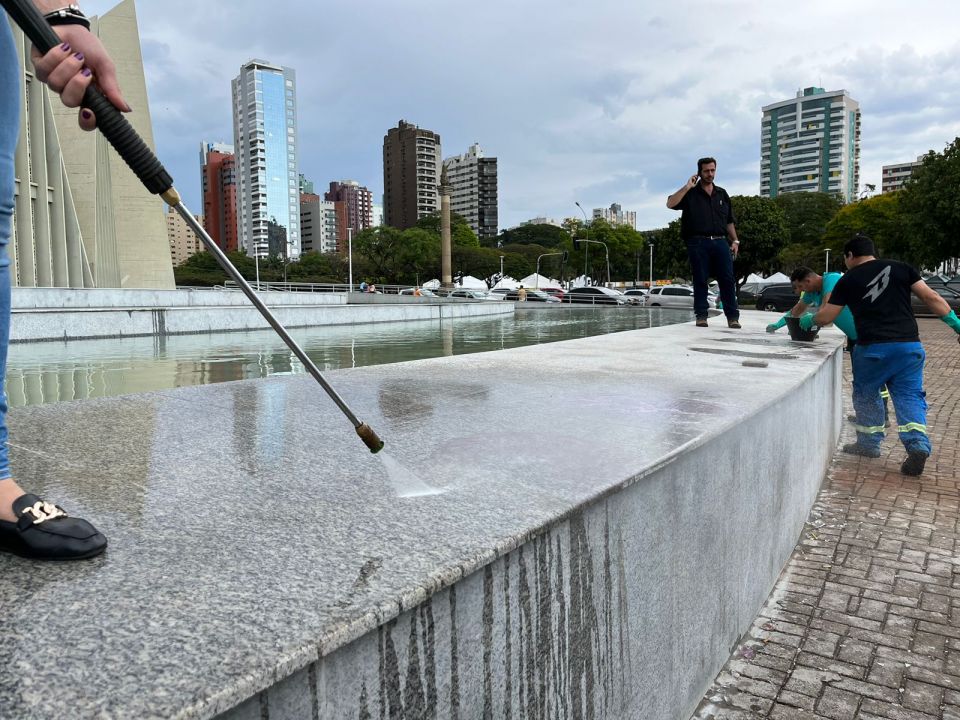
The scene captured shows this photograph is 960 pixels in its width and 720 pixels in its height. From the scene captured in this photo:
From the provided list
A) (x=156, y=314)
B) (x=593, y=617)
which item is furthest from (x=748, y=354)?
(x=156, y=314)

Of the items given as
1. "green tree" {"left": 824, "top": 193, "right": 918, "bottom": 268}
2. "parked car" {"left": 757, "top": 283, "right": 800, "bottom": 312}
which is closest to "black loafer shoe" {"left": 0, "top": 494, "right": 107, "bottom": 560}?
"parked car" {"left": 757, "top": 283, "right": 800, "bottom": 312}

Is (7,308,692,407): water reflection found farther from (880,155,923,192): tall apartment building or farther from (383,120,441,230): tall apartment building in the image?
(880,155,923,192): tall apartment building

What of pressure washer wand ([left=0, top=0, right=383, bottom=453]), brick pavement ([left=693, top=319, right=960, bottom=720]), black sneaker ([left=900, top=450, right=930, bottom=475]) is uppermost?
pressure washer wand ([left=0, top=0, right=383, bottom=453])

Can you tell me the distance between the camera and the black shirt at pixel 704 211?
7.60m

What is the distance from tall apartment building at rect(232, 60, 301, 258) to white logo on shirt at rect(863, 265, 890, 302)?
114632 millimetres

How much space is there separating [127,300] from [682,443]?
21814 millimetres

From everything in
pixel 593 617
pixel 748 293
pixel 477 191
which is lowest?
pixel 593 617

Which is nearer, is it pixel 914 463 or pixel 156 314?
pixel 914 463

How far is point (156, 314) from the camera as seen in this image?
42.5 feet

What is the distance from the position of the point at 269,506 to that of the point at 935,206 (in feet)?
132

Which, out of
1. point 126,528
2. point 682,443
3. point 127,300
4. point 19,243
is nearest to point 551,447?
point 682,443

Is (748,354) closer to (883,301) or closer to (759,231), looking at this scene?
(883,301)

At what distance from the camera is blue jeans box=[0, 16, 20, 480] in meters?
1.55

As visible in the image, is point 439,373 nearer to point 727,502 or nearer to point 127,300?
point 727,502
